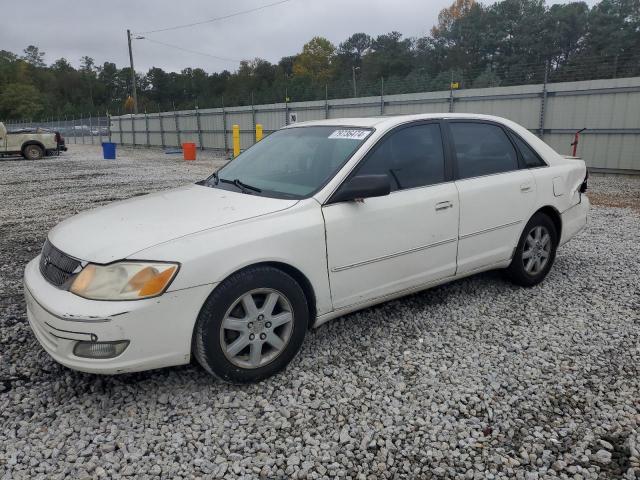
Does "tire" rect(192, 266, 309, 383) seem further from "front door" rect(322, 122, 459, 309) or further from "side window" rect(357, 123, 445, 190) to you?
"side window" rect(357, 123, 445, 190)

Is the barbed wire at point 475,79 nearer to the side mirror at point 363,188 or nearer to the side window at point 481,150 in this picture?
the side window at point 481,150

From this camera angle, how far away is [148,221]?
303 centimetres

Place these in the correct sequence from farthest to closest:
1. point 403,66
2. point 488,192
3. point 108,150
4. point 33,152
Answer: point 403,66 < point 108,150 < point 33,152 < point 488,192

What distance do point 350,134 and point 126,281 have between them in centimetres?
Answer: 188

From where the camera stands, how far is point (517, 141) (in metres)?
4.41

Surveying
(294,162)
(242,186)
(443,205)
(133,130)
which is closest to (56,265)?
(242,186)

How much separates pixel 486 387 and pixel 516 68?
47.8 ft

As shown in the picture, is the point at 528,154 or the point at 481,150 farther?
the point at 528,154

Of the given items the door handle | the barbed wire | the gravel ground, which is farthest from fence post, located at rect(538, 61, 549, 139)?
the door handle

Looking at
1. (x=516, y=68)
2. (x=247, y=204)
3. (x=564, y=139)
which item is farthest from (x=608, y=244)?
(x=516, y=68)

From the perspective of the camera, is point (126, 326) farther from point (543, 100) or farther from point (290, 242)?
point (543, 100)

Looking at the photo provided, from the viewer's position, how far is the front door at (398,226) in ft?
10.6

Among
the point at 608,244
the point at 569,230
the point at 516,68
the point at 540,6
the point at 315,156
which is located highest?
the point at 540,6

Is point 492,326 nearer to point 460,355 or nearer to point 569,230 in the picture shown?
point 460,355
